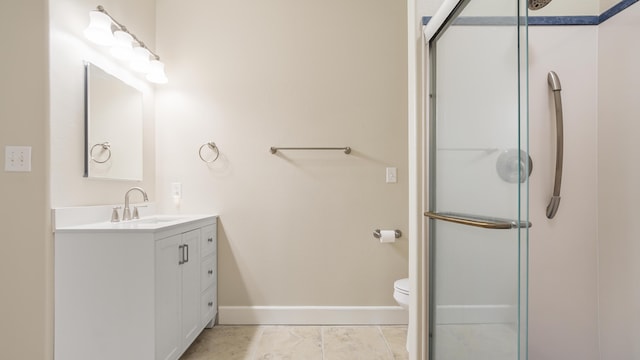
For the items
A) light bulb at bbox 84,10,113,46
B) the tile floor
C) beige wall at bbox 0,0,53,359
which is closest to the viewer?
beige wall at bbox 0,0,53,359

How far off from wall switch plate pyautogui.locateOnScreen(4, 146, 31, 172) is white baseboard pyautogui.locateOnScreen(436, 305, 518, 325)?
1.98 meters

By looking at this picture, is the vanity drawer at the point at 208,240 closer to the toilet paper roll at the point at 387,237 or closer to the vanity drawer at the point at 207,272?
the vanity drawer at the point at 207,272

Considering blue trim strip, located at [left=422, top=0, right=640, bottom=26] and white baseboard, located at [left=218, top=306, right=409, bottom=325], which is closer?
blue trim strip, located at [left=422, top=0, right=640, bottom=26]

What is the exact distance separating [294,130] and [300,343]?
1472 millimetres

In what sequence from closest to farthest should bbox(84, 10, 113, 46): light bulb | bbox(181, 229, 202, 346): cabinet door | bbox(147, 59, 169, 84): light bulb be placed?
bbox(84, 10, 113, 46): light bulb, bbox(181, 229, 202, 346): cabinet door, bbox(147, 59, 169, 84): light bulb

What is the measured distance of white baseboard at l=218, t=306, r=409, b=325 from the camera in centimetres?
231

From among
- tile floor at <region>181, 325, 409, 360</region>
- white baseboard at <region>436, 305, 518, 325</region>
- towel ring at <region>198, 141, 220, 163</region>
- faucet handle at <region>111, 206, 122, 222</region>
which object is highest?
towel ring at <region>198, 141, 220, 163</region>

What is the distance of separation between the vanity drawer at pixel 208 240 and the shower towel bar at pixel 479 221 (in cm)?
144

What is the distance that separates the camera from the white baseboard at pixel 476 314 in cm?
96

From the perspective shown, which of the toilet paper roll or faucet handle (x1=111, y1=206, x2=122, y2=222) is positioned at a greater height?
faucet handle (x1=111, y1=206, x2=122, y2=222)

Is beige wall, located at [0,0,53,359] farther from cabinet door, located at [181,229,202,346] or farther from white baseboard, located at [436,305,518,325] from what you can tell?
white baseboard, located at [436,305,518,325]

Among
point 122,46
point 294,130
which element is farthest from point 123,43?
point 294,130

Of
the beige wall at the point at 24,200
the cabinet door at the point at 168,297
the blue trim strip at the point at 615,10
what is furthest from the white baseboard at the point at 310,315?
the blue trim strip at the point at 615,10

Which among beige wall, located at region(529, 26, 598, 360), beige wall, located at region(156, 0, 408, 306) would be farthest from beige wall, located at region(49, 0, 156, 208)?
beige wall, located at region(529, 26, 598, 360)
